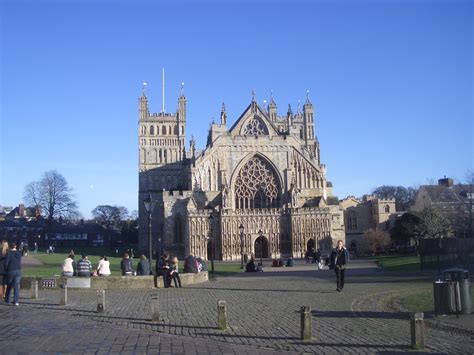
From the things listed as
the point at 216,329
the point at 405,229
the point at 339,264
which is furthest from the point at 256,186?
the point at 216,329

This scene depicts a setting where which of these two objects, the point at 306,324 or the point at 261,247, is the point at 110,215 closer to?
the point at 261,247

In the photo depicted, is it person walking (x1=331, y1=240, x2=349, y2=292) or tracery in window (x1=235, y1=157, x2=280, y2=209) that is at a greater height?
tracery in window (x1=235, y1=157, x2=280, y2=209)

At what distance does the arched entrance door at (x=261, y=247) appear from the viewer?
70.4 meters

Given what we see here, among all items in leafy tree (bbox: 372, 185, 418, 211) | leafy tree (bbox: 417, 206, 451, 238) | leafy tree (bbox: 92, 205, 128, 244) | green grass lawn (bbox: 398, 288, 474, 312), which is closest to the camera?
green grass lawn (bbox: 398, 288, 474, 312)

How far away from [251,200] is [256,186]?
1.87 metres

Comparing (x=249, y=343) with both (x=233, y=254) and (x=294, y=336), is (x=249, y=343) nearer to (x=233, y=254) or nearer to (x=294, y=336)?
(x=294, y=336)

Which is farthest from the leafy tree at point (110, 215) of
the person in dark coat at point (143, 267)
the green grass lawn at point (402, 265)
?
the person in dark coat at point (143, 267)

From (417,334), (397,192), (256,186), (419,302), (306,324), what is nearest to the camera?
(417,334)

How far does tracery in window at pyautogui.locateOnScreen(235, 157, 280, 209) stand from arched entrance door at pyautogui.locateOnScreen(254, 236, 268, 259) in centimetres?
444

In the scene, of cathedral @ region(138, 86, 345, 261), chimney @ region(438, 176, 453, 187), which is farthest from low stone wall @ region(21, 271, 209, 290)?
chimney @ region(438, 176, 453, 187)

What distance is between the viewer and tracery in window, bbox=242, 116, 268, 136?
73.7 m

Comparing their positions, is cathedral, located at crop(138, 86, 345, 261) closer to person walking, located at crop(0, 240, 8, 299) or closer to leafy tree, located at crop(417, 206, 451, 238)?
leafy tree, located at crop(417, 206, 451, 238)

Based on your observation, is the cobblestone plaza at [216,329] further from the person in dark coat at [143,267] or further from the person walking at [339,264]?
the person in dark coat at [143,267]

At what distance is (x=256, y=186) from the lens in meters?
72.2
